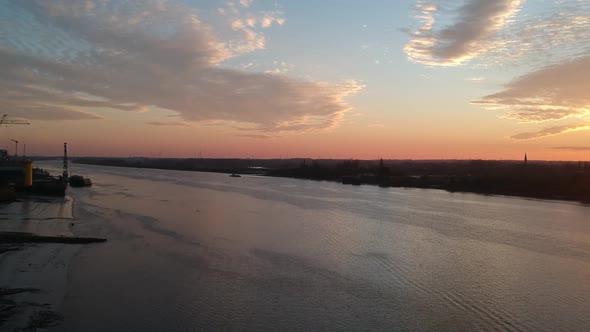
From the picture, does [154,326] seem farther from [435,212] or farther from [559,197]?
[559,197]

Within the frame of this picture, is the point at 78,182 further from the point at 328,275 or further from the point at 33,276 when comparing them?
the point at 328,275

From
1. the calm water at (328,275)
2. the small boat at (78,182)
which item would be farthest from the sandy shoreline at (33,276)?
the small boat at (78,182)

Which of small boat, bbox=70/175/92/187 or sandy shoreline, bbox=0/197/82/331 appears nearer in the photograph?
sandy shoreline, bbox=0/197/82/331

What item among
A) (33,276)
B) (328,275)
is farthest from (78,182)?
(328,275)

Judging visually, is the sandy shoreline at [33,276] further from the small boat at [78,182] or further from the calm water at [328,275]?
the small boat at [78,182]

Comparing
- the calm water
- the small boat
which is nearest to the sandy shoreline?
the calm water

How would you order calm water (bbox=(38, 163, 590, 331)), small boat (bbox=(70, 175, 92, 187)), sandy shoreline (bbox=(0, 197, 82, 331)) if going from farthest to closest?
1. small boat (bbox=(70, 175, 92, 187))
2. calm water (bbox=(38, 163, 590, 331))
3. sandy shoreline (bbox=(0, 197, 82, 331))

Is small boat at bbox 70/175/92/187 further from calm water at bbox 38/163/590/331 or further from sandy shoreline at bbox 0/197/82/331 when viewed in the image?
sandy shoreline at bbox 0/197/82/331
